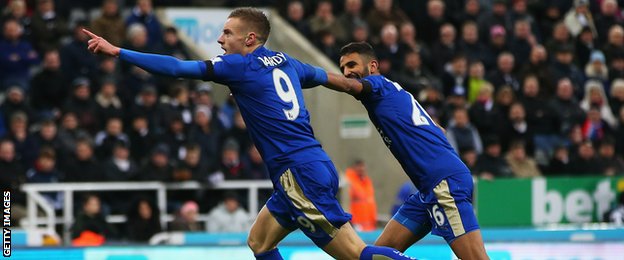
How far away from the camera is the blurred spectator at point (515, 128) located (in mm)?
17938

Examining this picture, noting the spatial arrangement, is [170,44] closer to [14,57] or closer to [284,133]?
[14,57]

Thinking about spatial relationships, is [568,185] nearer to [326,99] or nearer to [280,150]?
[326,99]

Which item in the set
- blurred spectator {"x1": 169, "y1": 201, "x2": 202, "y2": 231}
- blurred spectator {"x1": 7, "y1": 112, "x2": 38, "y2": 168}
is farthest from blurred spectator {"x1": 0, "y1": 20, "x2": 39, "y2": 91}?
blurred spectator {"x1": 169, "y1": 201, "x2": 202, "y2": 231}

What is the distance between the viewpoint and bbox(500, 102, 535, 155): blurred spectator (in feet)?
58.9

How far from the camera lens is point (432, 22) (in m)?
19.8

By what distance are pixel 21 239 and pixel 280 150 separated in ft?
16.8

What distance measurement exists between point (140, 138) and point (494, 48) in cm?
602

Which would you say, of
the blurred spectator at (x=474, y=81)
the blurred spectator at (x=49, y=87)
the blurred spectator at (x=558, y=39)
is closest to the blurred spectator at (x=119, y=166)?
the blurred spectator at (x=49, y=87)

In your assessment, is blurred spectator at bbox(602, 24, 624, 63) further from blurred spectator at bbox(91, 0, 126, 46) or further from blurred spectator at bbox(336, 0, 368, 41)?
blurred spectator at bbox(91, 0, 126, 46)

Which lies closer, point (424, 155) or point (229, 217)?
point (424, 155)

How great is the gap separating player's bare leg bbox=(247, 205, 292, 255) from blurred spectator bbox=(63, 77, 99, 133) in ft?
22.8

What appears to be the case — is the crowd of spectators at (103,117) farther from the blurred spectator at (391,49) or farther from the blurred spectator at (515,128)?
the blurred spectator at (515,128)

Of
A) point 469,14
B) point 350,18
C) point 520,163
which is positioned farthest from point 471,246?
point 469,14

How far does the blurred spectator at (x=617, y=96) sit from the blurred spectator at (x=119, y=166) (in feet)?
24.9
